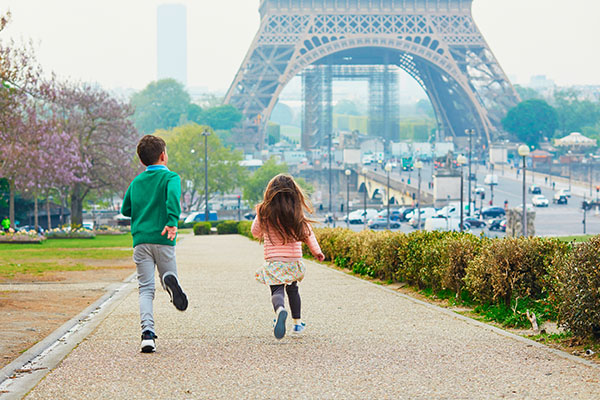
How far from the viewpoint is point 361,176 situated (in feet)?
295

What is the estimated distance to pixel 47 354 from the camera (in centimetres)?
635

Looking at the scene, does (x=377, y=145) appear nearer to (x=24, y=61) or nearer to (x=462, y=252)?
(x=24, y=61)

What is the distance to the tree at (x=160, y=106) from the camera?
126188mm

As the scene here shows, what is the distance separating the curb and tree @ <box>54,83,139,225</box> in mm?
27547

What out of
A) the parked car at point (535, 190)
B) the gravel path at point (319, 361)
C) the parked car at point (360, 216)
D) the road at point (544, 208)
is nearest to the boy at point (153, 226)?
the gravel path at point (319, 361)

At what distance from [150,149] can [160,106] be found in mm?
125176

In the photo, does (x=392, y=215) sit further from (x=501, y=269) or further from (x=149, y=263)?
(x=149, y=263)

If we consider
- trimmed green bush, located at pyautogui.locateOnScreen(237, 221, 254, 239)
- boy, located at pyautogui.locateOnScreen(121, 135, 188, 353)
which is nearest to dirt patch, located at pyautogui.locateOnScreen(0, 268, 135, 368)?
boy, located at pyautogui.locateOnScreen(121, 135, 188, 353)

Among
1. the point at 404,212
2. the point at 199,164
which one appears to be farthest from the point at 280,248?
the point at 199,164

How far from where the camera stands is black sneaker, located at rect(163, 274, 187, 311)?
6.29 meters

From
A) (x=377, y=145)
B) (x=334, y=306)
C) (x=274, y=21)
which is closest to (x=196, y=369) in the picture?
(x=334, y=306)

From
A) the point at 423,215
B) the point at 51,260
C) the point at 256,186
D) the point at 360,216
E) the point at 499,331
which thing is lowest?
the point at 360,216

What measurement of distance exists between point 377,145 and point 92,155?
281 ft

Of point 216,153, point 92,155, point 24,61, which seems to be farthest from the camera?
point 216,153
